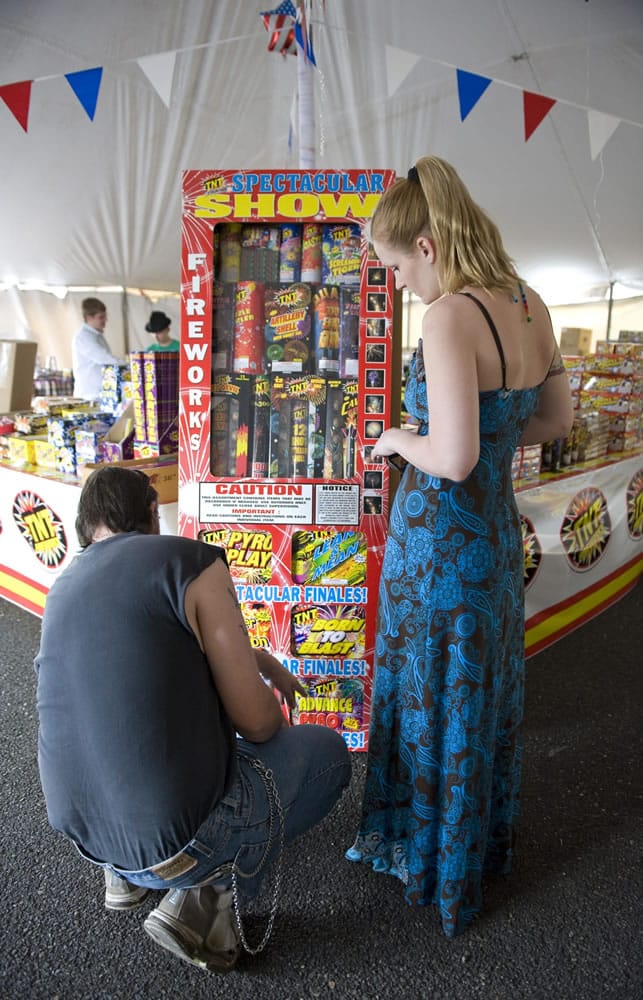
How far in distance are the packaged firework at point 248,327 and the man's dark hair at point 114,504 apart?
2.75 ft

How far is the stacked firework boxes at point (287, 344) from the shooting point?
6.71ft

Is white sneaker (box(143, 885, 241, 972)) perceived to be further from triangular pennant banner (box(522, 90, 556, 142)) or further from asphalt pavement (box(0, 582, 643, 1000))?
triangular pennant banner (box(522, 90, 556, 142))

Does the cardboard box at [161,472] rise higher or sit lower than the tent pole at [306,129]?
lower

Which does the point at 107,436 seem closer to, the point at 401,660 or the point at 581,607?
the point at 401,660

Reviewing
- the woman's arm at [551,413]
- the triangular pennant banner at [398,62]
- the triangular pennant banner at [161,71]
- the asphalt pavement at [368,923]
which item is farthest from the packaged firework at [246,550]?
the triangular pennant banner at [398,62]

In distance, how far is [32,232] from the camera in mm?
7637

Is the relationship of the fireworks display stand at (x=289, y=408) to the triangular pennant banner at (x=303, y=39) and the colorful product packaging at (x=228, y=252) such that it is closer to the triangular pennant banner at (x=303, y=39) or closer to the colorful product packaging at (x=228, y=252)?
the colorful product packaging at (x=228, y=252)

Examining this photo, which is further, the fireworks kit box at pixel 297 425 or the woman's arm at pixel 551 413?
the fireworks kit box at pixel 297 425

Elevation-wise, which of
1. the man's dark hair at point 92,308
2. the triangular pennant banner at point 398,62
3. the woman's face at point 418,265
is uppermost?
the triangular pennant banner at point 398,62

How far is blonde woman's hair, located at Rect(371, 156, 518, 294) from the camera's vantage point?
1295mm

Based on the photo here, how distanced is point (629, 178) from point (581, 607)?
513 cm

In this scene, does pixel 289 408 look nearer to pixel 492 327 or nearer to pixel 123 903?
pixel 492 327

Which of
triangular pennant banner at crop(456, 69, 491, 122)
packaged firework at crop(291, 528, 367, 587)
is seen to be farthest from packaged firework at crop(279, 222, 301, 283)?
triangular pennant banner at crop(456, 69, 491, 122)

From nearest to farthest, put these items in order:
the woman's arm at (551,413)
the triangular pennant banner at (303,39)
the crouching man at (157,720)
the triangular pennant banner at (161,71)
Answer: the crouching man at (157,720), the woman's arm at (551,413), the triangular pennant banner at (303,39), the triangular pennant banner at (161,71)
